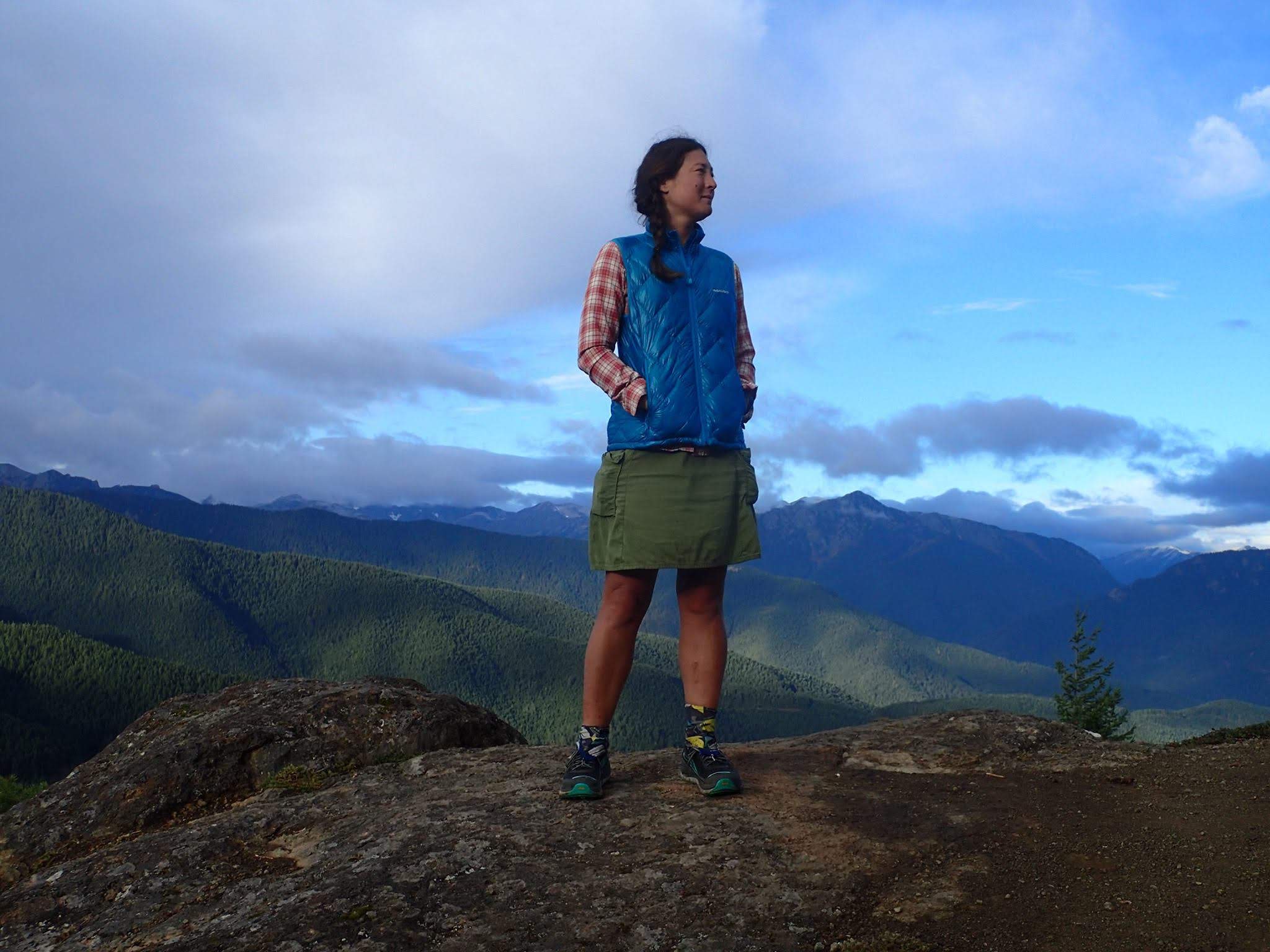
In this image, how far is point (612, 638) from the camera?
228 inches

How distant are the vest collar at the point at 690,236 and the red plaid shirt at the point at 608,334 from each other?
10.5 inches

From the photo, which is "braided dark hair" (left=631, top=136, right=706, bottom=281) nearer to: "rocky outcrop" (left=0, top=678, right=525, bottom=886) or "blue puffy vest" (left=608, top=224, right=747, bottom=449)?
"blue puffy vest" (left=608, top=224, right=747, bottom=449)

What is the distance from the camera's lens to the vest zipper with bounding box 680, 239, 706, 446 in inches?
223

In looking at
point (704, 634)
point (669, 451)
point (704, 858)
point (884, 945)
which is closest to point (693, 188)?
point (669, 451)

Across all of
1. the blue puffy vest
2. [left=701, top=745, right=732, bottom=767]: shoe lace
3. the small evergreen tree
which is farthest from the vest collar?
the small evergreen tree

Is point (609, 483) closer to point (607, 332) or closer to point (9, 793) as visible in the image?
point (607, 332)

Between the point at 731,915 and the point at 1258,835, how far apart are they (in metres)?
2.87

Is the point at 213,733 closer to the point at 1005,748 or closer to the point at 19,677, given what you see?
the point at 1005,748

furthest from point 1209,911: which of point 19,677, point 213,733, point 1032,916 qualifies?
point 19,677

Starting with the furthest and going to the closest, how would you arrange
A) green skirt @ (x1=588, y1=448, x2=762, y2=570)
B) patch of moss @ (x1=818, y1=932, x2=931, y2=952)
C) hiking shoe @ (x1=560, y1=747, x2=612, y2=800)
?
green skirt @ (x1=588, y1=448, x2=762, y2=570) < hiking shoe @ (x1=560, y1=747, x2=612, y2=800) < patch of moss @ (x1=818, y1=932, x2=931, y2=952)

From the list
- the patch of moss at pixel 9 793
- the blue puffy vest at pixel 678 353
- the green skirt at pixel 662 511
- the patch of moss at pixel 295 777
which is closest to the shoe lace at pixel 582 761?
the green skirt at pixel 662 511

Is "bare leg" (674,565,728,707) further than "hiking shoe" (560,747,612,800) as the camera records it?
Yes

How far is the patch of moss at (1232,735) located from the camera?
7.77 meters

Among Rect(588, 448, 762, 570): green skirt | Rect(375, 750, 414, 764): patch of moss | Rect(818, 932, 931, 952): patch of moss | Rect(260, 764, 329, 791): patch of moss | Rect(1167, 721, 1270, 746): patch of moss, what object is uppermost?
Rect(588, 448, 762, 570): green skirt
